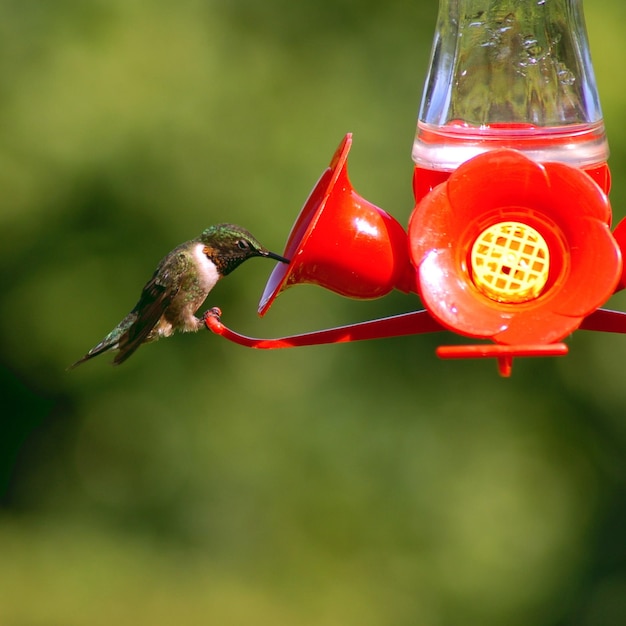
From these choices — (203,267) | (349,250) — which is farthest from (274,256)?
(203,267)

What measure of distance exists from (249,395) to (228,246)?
3162mm

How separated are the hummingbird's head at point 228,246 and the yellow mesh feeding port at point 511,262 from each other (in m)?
1.29

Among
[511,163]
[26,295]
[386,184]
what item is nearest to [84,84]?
[26,295]

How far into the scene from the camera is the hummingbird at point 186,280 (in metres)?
3.79

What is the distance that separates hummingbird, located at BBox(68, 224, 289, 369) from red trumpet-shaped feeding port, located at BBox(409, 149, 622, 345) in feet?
4.27

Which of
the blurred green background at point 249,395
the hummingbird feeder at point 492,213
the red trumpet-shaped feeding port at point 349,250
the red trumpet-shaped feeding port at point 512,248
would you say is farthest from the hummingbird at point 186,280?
the blurred green background at point 249,395

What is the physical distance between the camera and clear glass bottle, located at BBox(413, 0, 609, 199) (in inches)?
112

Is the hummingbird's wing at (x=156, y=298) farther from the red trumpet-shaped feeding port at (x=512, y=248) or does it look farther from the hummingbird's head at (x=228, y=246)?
the red trumpet-shaped feeding port at (x=512, y=248)

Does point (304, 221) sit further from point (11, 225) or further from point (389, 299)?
point (11, 225)

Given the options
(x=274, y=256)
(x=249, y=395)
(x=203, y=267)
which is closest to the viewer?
(x=274, y=256)

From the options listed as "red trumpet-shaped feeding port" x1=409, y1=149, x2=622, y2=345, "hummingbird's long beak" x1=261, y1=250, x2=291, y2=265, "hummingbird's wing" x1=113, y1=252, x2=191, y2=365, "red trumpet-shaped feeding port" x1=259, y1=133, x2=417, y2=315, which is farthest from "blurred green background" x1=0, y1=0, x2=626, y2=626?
"red trumpet-shaped feeding port" x1=409, y1=149, x2=622, y2=345

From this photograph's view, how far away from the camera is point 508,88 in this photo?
3016 mm

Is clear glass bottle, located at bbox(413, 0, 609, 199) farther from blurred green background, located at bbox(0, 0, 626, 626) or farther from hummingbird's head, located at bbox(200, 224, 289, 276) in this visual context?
blurred green background, located at bbox(0, 0, 626, 626)

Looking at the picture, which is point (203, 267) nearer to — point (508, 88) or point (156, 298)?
point (156, 298)
